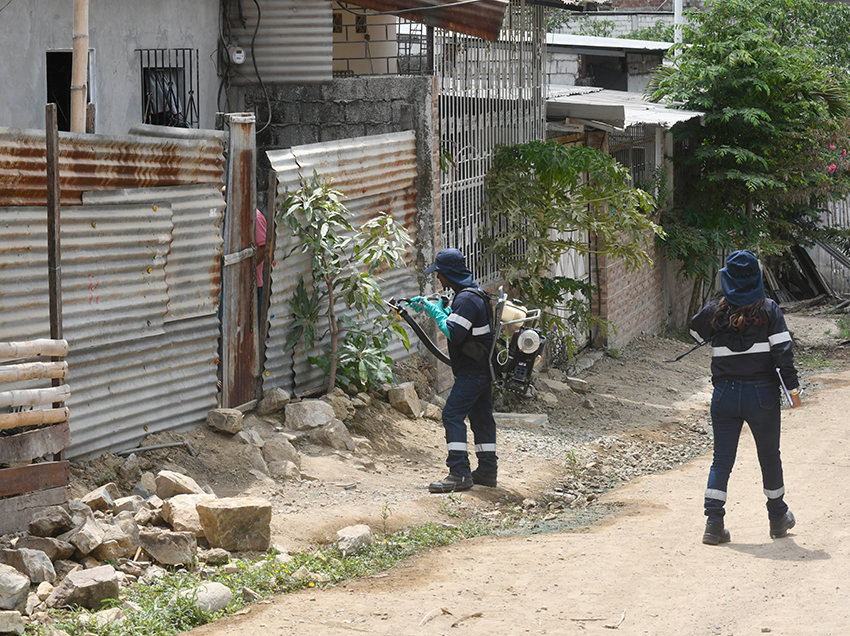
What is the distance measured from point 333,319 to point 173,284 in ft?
5.35

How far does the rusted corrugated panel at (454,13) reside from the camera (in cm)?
934

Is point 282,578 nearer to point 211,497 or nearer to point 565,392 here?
point 211,497

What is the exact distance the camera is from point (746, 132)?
579 inches

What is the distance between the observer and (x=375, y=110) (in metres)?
9.43

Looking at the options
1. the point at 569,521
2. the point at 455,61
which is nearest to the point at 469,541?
the point at 569,521

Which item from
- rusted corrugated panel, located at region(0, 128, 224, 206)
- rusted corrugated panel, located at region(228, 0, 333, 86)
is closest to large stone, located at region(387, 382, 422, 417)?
rusted corrugated panel, located at region(0, 128, 224, 206)

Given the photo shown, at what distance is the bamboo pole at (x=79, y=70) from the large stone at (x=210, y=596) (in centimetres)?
322

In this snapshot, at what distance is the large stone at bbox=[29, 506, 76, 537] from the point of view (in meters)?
5.13

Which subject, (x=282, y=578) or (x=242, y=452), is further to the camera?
(x=242, y=452)

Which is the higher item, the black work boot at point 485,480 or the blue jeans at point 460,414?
the blue jeans at point 460,414

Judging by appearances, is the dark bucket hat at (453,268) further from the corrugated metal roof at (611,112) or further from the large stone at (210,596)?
the corrugated metal roof at (611,112)

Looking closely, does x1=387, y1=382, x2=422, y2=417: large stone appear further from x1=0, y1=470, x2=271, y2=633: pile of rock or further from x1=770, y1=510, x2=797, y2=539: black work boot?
x1=770, y1=510, x2=797, y2=539: black work boot

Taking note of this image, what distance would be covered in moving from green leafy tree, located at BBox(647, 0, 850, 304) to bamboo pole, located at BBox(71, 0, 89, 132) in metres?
9.72

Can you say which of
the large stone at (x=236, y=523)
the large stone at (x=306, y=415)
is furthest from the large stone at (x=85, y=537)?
the large stone at (x=306, y=415)
